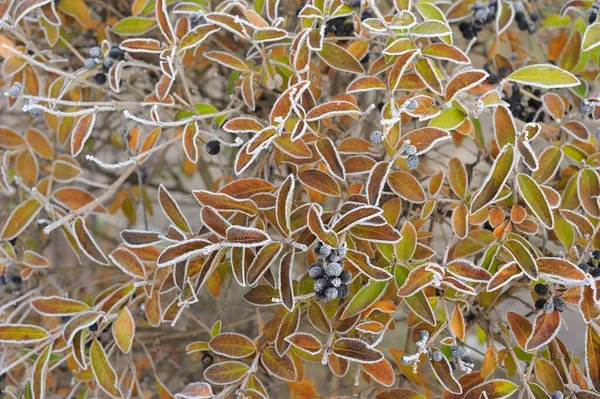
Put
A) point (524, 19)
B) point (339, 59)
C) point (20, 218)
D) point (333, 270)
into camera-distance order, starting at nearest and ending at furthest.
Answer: point (333, 270)
point (339, 59)
point (20, 218)
point (524, 19)

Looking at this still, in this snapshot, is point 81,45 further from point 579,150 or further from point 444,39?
point 579,150

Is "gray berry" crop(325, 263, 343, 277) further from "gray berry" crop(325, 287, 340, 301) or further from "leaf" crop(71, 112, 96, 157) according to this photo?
"leaf" crop(71, 112, 96, 157)

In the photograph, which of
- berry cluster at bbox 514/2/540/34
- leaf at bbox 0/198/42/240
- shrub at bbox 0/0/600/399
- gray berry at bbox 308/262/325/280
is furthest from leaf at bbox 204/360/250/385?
berry cluster at bbox 514/2/540/34

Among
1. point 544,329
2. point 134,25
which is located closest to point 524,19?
point 544,329

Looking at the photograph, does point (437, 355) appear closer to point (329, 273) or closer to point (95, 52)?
point (329, 273)

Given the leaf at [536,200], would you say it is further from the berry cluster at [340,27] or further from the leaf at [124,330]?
the leaf at [124,330]

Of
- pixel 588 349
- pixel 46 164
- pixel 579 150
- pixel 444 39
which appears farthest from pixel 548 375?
pixel 46 164

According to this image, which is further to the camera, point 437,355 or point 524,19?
point 524,19

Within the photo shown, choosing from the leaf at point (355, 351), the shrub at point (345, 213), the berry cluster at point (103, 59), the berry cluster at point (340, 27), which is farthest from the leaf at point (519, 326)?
the berry cluster at point (103, 59)
